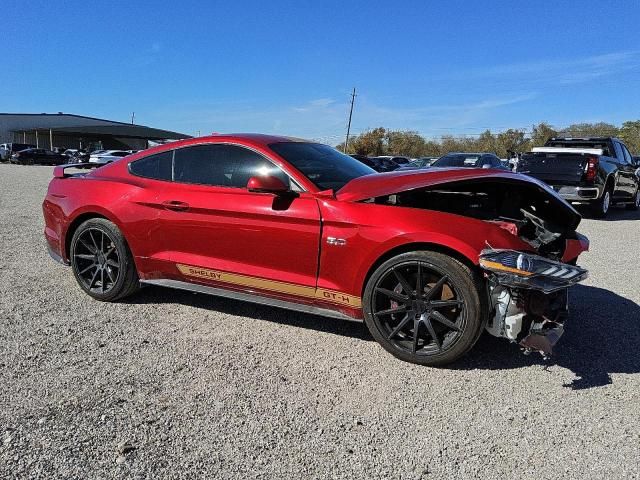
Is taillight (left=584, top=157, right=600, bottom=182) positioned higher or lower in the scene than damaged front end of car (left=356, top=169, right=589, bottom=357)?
higher

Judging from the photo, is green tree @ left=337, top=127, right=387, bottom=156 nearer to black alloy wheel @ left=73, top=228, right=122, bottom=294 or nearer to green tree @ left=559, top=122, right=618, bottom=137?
green tree @ left=559, top=122, right=618, bottom=137

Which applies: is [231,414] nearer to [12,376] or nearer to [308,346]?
[308,346]

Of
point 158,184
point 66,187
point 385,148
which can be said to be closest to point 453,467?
point 158,184

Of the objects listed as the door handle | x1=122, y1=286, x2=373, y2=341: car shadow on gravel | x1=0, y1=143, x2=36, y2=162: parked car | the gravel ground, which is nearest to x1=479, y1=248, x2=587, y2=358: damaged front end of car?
the gravel ground

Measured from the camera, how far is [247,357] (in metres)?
3.51

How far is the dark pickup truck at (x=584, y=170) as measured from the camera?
11.0 metres

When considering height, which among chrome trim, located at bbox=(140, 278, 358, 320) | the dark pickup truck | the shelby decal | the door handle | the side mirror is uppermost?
the dark pickup truck

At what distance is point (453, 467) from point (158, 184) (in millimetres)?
3181

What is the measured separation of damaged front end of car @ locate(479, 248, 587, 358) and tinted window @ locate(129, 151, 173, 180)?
2.74m

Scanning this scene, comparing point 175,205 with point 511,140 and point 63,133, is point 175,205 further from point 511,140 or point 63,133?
point 63,133

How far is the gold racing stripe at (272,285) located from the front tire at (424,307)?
17cm

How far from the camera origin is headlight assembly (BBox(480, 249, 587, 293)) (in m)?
2.99

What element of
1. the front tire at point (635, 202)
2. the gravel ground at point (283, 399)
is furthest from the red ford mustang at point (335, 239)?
the front tire at point (635, 202)

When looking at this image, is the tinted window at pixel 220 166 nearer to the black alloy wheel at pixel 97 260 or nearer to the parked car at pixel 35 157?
the black alloy wheel at pixel 97 260
